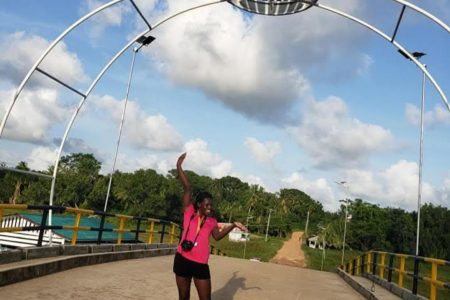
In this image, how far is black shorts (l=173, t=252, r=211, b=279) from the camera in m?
5.37

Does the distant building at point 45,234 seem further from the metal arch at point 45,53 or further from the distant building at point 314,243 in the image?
the distant building at point 314,243

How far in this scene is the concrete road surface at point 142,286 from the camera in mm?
7609

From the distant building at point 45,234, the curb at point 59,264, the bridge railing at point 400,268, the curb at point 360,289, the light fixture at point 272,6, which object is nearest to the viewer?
the curb at point 59,264

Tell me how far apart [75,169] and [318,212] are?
277ft

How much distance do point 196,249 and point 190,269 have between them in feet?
0.76

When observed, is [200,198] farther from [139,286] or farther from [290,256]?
[290,256]

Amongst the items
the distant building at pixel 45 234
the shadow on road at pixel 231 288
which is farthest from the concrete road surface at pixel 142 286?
the distant building at pixel 45 234

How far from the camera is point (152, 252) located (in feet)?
55.8

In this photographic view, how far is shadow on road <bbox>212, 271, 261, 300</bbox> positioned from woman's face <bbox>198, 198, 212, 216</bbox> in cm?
368

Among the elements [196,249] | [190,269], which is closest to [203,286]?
[190,269]

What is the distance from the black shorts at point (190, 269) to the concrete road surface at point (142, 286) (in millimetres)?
2708

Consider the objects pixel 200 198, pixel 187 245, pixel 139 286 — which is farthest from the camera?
pixel 139 286

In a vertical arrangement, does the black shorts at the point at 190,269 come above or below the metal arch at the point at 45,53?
below

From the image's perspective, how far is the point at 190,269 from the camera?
5375mm
